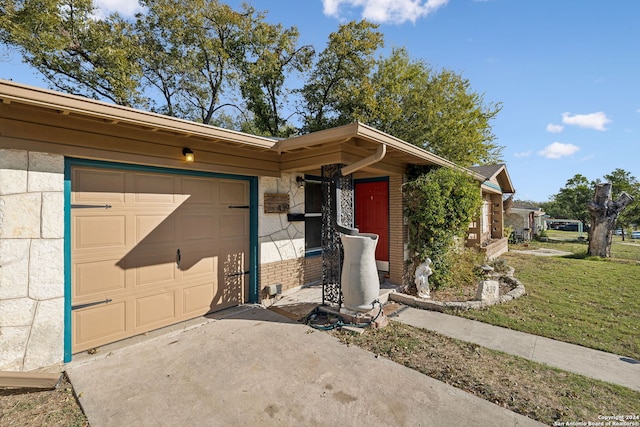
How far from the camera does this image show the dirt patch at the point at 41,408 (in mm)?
2309

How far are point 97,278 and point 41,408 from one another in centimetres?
138

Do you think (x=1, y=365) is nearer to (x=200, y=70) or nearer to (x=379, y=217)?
(x=379, y=217)

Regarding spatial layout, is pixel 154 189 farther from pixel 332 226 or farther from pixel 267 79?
pixel 267 79

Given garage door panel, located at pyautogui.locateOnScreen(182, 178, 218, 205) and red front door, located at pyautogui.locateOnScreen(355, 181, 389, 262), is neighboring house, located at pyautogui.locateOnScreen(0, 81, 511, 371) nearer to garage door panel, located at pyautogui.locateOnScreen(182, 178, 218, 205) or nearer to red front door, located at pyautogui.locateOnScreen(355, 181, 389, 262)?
garage door panel, located at pyautogui.locateOnScreen(182, 178, 218, 205)

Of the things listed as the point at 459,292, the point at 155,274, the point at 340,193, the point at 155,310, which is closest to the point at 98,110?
the point at 155,274

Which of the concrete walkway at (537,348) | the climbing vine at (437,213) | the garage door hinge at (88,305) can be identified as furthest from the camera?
the climbing vine at (437,213)

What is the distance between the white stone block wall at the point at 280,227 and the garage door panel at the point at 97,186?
2091 millimetres

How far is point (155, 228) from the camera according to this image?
157 inches

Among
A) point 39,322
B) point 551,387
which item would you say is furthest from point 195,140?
point 551,387

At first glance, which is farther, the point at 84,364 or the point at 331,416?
the point at 84,364

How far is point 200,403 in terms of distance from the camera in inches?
101

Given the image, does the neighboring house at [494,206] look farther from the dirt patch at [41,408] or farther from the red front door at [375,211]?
the dirt patch at [41,408]

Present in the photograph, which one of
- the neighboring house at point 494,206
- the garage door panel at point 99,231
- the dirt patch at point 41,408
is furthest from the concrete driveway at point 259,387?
the neighboring house at point 494,206

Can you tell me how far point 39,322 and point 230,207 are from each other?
2654 millimetres
